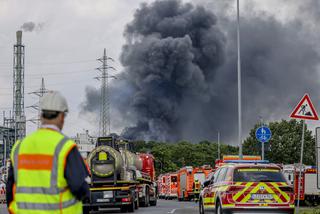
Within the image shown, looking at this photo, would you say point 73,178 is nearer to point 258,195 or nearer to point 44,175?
point 44,175

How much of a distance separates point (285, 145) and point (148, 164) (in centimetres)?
5617

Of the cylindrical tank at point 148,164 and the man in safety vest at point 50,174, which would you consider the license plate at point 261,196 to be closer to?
the man in safety vest at point 50,174

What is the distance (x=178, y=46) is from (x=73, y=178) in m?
108

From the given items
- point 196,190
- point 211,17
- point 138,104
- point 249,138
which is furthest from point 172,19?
point 196,190

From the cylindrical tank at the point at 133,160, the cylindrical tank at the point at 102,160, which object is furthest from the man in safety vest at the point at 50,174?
the cylindrical tank at the point at 133,160

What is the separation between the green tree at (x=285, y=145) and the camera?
91.4m

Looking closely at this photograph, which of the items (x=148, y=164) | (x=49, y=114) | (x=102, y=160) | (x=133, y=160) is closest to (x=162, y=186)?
(x=148, y=164)

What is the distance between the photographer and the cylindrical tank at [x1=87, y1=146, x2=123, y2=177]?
2648cm

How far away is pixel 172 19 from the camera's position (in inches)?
4717

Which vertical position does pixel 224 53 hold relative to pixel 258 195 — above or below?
above

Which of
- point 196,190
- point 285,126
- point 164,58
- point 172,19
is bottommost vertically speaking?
point 196,190

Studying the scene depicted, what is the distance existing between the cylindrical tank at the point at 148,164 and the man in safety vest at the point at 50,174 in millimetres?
31252

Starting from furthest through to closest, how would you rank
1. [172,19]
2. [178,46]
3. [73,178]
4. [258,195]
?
[172,19], [178,46], [258,195], [73,178]

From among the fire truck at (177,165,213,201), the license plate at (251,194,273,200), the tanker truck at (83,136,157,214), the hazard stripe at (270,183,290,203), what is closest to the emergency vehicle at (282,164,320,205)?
the fire truck at (177,165,213,201)
